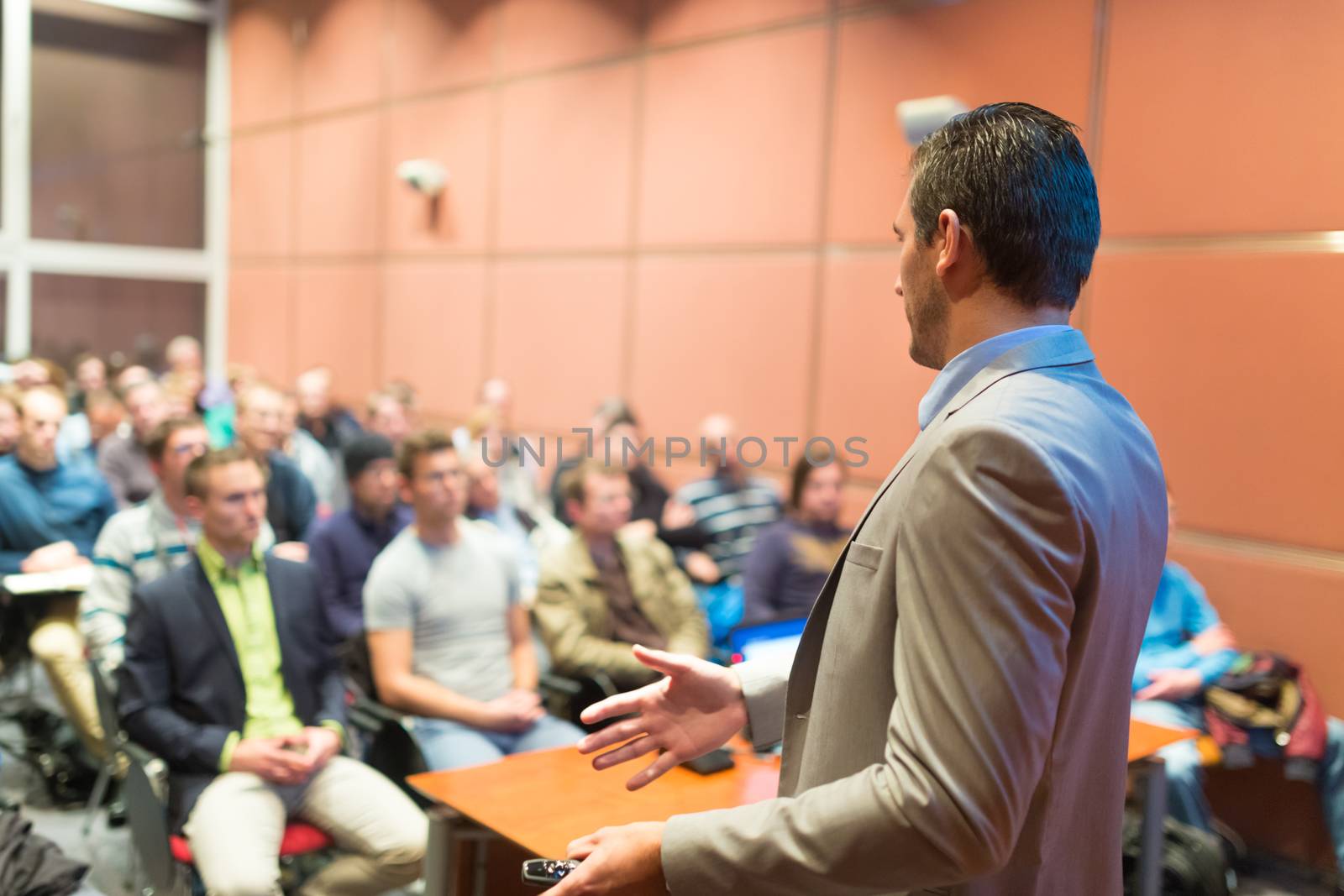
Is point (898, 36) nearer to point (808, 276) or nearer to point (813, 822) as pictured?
point (808, 276)

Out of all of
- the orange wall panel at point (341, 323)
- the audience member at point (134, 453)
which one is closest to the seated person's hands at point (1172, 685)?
the audience member at point (134, 453)

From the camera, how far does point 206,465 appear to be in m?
3.12

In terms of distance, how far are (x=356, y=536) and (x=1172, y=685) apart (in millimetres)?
2957

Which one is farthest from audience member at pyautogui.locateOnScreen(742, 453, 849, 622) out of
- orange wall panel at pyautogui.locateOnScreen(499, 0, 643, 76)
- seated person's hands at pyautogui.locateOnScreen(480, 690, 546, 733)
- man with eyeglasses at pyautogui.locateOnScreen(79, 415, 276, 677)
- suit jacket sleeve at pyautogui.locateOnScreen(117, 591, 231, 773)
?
orange wall panel at pyautogui.locateOnScreen(499, 0, 643, 76)

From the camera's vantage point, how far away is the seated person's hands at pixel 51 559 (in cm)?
404

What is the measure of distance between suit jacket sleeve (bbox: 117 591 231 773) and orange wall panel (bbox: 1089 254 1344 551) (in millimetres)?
3375

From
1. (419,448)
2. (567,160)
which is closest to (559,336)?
(567,160)

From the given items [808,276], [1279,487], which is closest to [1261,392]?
[1279,487]

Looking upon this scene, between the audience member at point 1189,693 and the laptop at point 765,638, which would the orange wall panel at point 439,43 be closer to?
the audience member at point 1189,693

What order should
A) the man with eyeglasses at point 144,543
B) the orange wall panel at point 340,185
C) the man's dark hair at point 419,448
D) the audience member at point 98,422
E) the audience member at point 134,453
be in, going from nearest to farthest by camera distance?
the man with eyeglasses at point 144,543 → the man's dark hair at point 419,448 → the audience member at point 134,453 → the audience member at point 98,422 → the orange wall panel at point 340,185

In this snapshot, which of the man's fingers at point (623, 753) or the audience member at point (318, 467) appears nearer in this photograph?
the man's fingers at point (623, 753)

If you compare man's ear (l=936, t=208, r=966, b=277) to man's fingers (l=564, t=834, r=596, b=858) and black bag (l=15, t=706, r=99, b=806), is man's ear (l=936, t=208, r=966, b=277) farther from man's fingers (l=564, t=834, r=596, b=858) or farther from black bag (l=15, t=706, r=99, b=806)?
black bag (l=15, t=706, r=99, b=806)

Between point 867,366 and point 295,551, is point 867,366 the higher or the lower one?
the higher one

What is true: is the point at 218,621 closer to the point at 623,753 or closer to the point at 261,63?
the point at 623,753
